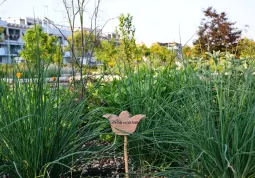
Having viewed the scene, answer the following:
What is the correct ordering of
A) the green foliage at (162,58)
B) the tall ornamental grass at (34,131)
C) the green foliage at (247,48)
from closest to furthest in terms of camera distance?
the tall ornamental grass at (34,131) < the green foliage at (162,58) < the green foliage at (247,48)

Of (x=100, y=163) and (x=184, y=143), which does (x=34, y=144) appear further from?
(x=100, y=163)

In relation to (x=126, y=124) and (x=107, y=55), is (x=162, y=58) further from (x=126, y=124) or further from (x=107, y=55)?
(x=107, y=55)

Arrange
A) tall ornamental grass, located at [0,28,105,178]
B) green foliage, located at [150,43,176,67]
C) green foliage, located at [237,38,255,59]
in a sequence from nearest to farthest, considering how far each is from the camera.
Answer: tall ornamental grass, located at [0,28,105,178]
green foliage, located at [150,43,176,67]
green foliage, located at [237,38,255,59]

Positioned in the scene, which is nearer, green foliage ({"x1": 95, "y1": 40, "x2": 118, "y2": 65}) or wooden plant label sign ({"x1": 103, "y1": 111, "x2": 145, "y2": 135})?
wooden plant label sign ({"x1": 103, "y1": 111, "x2": 145, "y2": 135})

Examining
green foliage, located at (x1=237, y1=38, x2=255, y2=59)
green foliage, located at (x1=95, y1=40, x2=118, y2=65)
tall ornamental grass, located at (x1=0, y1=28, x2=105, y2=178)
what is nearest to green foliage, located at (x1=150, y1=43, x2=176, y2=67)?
green foliage, located at (x1=95, y1=40, x2=118, y2=65)

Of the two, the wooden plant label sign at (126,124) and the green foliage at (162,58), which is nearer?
the wooden plant label sign at (126,124)

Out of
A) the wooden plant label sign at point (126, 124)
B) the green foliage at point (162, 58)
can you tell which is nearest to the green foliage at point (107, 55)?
the green foliage at point (162, 58)

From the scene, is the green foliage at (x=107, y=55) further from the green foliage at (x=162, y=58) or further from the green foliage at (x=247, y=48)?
the green foliage at (x=247, y=48)

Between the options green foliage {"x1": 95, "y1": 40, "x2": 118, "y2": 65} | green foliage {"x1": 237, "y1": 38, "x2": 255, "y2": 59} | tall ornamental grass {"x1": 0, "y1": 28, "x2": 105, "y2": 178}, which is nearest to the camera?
tall ornamental grass {"x1": 0, "y1": 28, "x2": 105, "y2": 178}

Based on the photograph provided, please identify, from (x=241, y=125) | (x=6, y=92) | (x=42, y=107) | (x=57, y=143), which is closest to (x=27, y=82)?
(x=6, y=92)

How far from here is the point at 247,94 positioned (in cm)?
194

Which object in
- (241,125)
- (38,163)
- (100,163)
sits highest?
(241,125)

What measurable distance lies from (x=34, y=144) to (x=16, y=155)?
0.13 m

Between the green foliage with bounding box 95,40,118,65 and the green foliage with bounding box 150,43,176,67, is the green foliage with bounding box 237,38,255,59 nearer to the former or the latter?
the green foliage with bounding box 150,43,176,67
